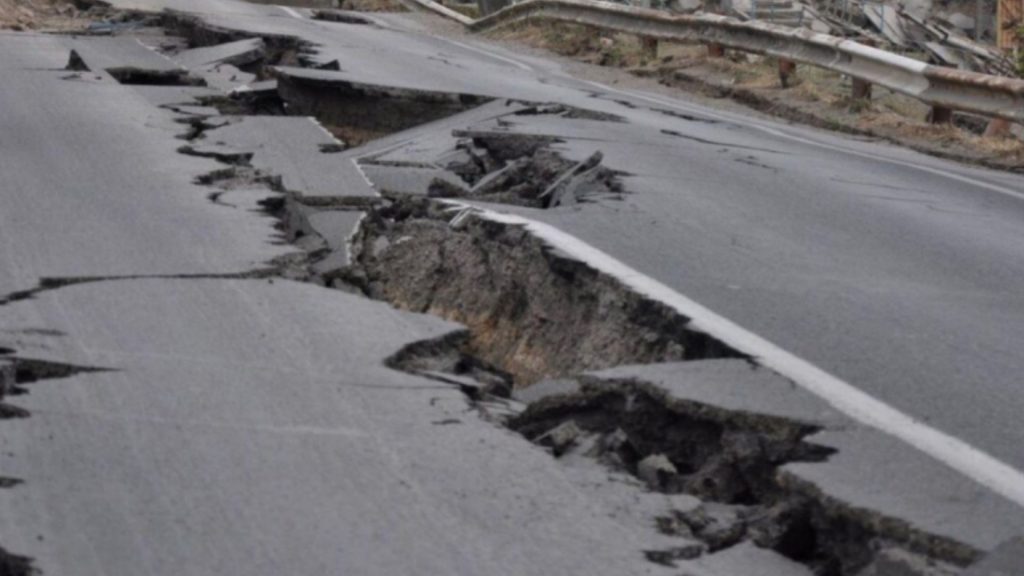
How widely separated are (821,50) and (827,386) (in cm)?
1132

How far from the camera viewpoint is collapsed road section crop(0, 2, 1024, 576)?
12.2 feet

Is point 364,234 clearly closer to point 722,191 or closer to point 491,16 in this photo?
point 722,191

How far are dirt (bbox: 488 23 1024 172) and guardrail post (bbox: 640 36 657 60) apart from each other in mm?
41

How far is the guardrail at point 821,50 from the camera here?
1305 centimetres

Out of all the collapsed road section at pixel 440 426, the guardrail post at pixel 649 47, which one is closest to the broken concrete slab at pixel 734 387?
the collapsed road section at pixel 440 426

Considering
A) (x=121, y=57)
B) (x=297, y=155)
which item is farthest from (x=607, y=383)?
(x=121, y=57)

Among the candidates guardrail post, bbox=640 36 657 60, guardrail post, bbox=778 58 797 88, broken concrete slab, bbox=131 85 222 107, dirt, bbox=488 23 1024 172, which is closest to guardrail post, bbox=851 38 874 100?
dirt, bbox=488 23 1024 172

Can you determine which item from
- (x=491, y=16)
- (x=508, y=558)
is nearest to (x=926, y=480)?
(x=508, y=558)

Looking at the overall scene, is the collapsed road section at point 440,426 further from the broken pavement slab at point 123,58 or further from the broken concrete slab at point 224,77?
the broken pavement slab at point 123,58

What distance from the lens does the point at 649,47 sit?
19953mm

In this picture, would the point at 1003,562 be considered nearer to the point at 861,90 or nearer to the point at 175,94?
the point at 175,94

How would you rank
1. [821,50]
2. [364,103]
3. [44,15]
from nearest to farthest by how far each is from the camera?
[364,103] → [821,50] → [44,15]

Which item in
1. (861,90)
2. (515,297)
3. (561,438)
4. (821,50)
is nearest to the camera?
(561,438)

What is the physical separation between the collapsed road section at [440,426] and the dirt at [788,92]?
6.61 metres
